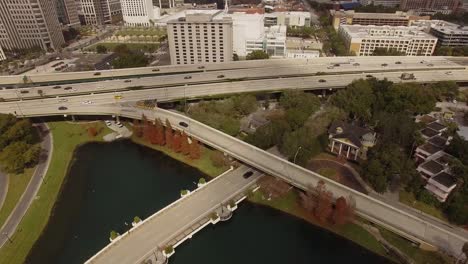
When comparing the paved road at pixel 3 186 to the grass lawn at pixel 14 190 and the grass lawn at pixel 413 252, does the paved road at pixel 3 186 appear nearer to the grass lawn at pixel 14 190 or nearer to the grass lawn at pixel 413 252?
the grass lawn at pixel 14 190

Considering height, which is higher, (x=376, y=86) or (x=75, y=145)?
(x=376, y=86)

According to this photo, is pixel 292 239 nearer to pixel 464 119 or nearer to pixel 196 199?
pixel 196 199

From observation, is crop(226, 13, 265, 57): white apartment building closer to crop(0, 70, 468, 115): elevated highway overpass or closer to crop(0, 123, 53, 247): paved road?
crop(0, 70, 468, 115): elevated highway overpass

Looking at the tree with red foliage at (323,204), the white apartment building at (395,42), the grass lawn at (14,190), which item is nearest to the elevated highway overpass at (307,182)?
the tree with red foliage at (323,204)

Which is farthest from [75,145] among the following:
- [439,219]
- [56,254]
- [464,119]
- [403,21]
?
[403,21]

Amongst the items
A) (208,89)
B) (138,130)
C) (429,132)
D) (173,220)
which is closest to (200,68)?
(208,89)
